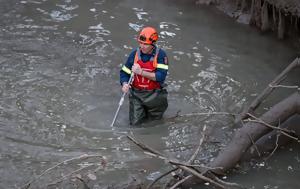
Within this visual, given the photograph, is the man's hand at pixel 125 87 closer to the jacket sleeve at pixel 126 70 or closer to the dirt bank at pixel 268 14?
the jacket sleeve at pixel 126 70

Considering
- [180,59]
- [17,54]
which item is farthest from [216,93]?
[17,54]

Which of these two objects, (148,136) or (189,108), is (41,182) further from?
(189,108)

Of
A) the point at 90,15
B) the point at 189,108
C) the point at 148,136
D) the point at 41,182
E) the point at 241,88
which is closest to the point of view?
the point at 41,182

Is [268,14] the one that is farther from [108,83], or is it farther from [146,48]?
[146,48]

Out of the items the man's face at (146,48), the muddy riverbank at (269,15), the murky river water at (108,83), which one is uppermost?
the man's face at (146,48)

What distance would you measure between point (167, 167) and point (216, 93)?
2144mm

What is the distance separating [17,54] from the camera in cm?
959

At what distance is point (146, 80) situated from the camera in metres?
7.46

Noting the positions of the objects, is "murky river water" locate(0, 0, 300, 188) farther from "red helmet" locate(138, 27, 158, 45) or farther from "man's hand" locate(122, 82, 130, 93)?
A: "red helmet" locate(138, 27, 158, 45)

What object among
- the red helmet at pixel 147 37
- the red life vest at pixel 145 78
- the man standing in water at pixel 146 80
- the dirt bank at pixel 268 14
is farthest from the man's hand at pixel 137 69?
the dirt bank at pixel 268 14

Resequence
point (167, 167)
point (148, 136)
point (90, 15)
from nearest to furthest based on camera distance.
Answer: point (167, 167), point (148, 136), point (90, 15)

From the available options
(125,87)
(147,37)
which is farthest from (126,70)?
(147,37)

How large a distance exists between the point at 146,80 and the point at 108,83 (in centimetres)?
146

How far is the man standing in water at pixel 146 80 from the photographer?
Answer: 23.8 ft
